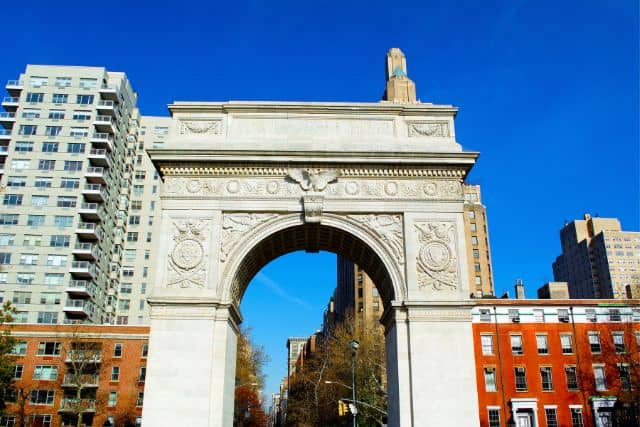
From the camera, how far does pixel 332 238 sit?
23.2 metres

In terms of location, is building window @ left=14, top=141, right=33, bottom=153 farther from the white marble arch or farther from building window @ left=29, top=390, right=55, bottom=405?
the white marble arch

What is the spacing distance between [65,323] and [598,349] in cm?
4649

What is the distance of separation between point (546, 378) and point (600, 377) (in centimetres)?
412

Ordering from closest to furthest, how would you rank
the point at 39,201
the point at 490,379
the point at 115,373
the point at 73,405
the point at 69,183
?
1. the point at 490,379
2. the point at 73,405
3. the point at 115,373
4. the point at 39,201
5. the point at 69,183

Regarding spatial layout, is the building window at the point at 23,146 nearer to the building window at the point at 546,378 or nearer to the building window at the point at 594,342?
the building window at the point at 546,378

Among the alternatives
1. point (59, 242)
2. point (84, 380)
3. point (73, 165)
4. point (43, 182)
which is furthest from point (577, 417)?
point (43, 182)

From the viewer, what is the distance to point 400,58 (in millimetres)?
96938

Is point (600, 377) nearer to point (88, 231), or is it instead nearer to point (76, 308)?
point (76, 308)

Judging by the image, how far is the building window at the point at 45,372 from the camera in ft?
167

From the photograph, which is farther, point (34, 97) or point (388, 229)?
point (34, 97)

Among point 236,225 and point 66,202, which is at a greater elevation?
point 66,202

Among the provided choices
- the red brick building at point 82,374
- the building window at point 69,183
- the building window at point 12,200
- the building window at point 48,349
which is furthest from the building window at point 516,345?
the building window at point 12,200

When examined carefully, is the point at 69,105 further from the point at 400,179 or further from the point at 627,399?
the point at 627,399

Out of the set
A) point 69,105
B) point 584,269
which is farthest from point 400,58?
point 584,269
